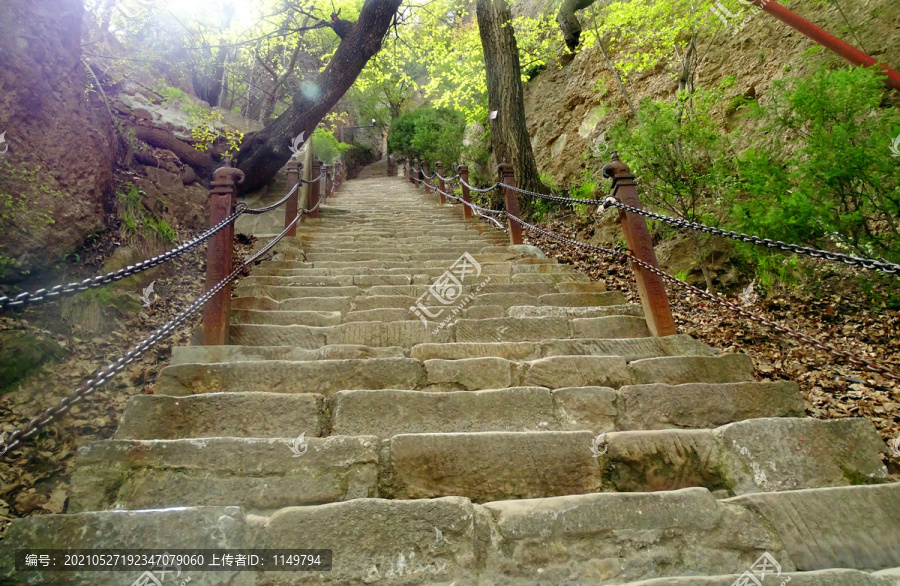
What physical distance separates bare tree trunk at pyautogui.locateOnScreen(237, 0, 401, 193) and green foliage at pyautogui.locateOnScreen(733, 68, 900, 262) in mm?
6420

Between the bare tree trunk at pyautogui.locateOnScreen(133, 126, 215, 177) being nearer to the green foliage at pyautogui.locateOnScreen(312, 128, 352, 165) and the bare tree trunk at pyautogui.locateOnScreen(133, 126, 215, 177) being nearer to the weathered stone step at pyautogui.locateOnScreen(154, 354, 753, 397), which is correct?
the weathered stone step at pyautogui.locateOnScreen(154, 354, 753, 397)

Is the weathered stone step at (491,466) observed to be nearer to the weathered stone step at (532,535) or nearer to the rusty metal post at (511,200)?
the weathered stone step at (532,535)

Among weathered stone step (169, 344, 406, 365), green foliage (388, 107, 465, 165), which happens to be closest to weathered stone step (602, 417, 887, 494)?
weathered stone step (169, 344, 406, 365)

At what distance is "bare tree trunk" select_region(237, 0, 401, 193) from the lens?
23.7ft

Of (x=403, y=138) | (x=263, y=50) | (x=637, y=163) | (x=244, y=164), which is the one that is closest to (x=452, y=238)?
(x=637, y=163)

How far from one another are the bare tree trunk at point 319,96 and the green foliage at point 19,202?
348 cm

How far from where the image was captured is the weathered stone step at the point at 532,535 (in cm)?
128

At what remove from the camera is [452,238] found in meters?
6.03

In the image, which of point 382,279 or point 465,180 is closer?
point 382,279

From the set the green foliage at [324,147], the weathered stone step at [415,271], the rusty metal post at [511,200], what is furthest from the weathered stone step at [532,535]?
the green foliage at [324,147]

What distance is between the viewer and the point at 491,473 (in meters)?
1.64

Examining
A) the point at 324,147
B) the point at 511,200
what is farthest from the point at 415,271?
the point at 324,147

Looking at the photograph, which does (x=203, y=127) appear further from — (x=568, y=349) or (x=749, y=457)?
(x=749, y=457)

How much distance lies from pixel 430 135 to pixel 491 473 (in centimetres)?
1511
